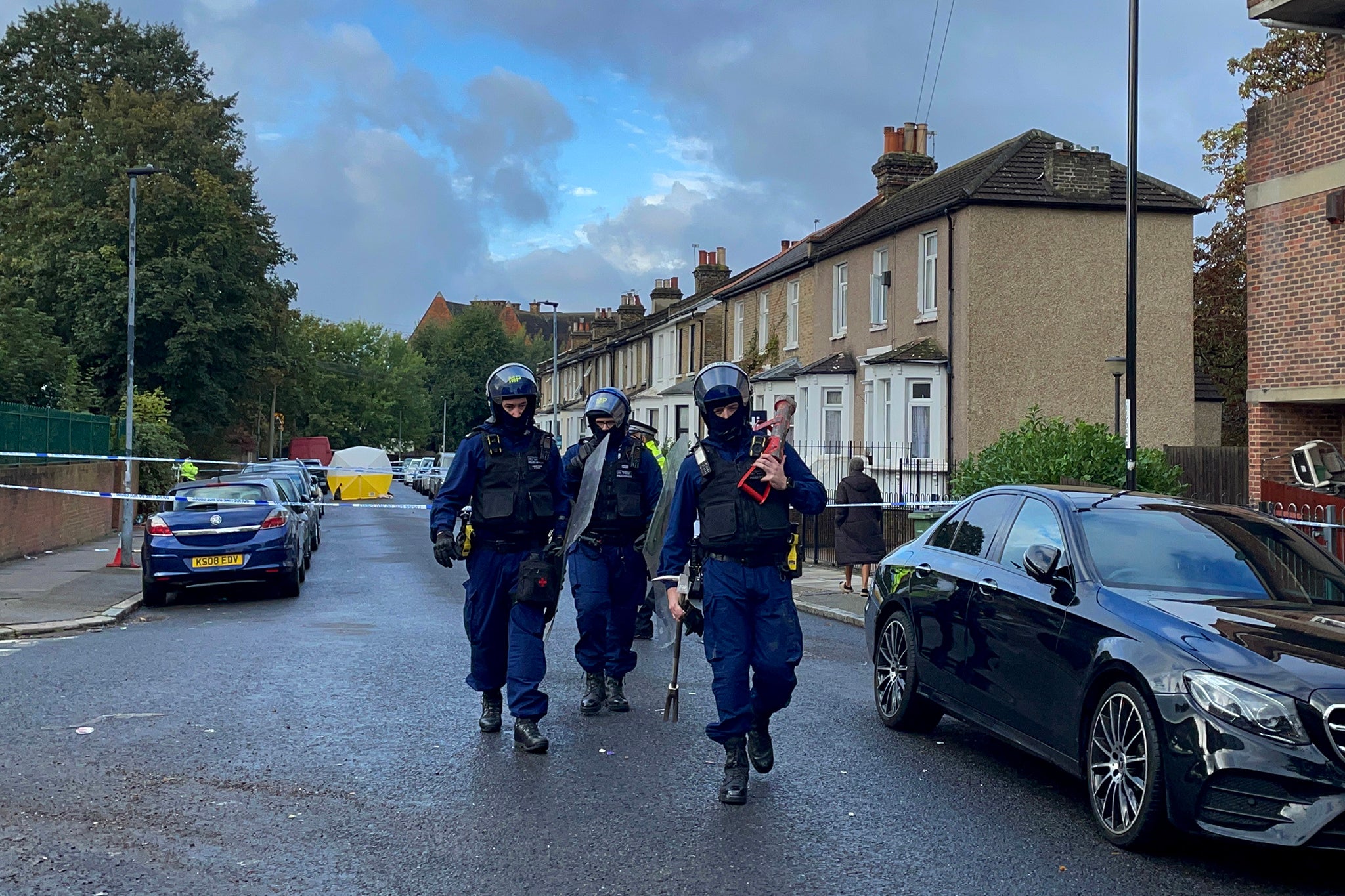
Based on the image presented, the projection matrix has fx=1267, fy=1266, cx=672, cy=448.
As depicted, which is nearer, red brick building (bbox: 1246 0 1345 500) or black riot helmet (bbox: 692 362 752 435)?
black riot helmet (bbox: 692 362 752 435)

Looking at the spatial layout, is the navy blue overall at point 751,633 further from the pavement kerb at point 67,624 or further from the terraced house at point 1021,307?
the terraced house at point 1021,307

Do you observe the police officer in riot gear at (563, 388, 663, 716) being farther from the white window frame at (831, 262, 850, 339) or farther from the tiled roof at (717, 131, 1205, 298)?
the white window frame at (831, 262, 850, 339)

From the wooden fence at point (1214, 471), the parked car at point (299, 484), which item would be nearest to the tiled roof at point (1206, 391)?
the wooden fence at point (1214, 471)

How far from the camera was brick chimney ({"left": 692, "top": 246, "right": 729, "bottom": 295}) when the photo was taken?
47562 mm

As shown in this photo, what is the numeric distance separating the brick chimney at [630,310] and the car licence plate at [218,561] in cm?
4630

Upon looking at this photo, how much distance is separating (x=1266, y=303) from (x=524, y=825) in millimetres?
13109

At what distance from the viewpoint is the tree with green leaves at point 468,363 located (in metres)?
89.4

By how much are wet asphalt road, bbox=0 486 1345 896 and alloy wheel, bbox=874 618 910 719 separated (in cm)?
20

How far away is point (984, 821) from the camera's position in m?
5.57

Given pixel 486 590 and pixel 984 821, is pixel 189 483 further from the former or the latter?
pixel 984 821

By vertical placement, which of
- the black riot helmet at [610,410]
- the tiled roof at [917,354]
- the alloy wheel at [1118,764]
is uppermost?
the tiled roof at [917,354]

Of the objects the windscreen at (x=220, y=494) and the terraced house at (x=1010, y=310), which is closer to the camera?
the windscreen at (x=220, y=494)

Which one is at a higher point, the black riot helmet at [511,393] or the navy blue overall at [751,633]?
the black riot helmet at [511,393]

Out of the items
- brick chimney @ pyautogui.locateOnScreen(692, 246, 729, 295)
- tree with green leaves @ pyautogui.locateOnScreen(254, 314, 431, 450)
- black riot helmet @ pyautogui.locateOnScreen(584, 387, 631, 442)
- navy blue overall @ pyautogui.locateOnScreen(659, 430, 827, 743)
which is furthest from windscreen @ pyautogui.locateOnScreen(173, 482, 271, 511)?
tree with green leaves @ pyautogui.locateOnScreen(254, 314, 431, 450)
